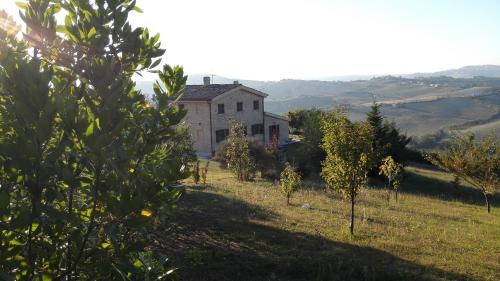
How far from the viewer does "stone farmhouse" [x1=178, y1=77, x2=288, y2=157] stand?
141 ft

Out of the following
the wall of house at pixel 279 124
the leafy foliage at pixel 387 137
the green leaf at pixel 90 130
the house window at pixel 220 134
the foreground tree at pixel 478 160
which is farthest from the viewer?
the wall of house at pixel 279 124

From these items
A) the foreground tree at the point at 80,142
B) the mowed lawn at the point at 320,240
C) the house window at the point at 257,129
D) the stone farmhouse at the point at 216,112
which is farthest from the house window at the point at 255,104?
the foreground tree at the point at 80,142

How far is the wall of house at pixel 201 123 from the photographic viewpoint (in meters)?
43.0

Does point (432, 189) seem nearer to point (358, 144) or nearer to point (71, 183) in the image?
point (358, 144)

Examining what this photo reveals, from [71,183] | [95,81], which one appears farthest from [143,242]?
[95,81]

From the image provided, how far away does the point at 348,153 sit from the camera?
50.2 ft

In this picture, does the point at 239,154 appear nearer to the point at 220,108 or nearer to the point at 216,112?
the point at 216,112

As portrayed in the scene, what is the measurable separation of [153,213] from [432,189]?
36536mm

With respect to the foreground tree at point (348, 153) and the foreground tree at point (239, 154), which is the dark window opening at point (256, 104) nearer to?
the foreground tree at point (239, 154)

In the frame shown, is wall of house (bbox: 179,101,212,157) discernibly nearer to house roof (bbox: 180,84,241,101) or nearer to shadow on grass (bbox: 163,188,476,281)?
house roof (bbox: 180,84,241,101)

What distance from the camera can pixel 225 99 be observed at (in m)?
43.9

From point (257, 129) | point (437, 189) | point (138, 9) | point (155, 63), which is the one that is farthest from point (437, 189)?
point (138, 9)

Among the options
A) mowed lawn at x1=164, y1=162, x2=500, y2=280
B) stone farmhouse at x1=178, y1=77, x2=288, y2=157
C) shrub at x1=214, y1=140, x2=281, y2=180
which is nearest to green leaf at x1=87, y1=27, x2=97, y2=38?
mowed lawn at x1=164, y1=162, x2=500, y2=280

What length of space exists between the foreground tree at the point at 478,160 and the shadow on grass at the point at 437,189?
4.31 m
